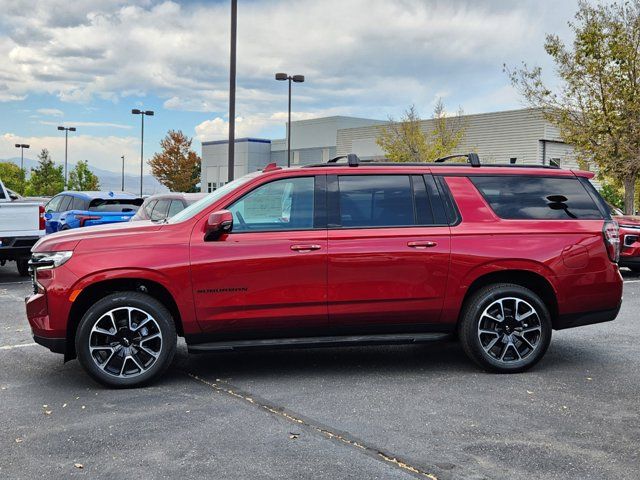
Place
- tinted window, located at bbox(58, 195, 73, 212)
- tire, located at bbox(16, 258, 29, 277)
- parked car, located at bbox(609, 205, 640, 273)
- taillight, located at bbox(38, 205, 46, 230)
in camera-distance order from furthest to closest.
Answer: tinted window, located at bbox(58, 195, 73, 212) → tire, located at bbox(16, 258, 29, 277) → parked car, located at bbox(609, 205, 640, 273) → taillight, located at bbox(38, 205, 46, 230)

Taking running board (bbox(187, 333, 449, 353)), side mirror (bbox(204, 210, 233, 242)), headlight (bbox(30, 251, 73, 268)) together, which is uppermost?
side mirror (bbox(204, 210, 233, 242))

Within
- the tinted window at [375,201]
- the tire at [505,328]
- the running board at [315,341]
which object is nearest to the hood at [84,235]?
the running board at [315,341]

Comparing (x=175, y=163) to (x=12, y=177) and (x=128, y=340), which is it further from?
(x=128, y=340)

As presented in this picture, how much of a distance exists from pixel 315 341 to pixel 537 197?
8.07 feet

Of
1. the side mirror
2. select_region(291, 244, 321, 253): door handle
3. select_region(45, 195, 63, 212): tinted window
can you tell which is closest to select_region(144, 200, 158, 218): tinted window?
select_region(45, 195, 63, 212): tinted window

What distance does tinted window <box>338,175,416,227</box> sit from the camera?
640 cm

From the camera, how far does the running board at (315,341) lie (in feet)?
20.1

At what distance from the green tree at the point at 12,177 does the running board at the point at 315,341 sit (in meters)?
78.9

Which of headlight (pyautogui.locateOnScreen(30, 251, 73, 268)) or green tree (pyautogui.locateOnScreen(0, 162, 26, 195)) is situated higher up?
green tree (pyautogui.locateOnScreen(0, 162, 26, 195))

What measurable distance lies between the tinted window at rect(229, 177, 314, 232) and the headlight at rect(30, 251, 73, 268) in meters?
1.39

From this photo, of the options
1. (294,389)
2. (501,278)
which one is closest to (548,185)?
(501,278)

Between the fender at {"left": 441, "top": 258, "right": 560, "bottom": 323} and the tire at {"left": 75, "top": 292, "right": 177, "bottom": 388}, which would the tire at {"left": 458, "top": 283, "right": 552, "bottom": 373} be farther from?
the tire at {"left": 75, "top": 292, "right": 177, "bottom": 388}

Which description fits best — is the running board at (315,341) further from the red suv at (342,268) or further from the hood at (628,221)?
the hood at (628,221)

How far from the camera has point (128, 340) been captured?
604 cm
